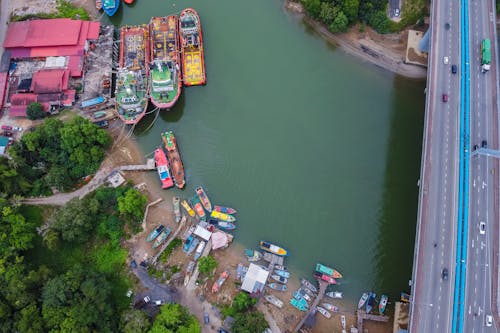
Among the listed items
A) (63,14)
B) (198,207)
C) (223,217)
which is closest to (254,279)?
(223,217)

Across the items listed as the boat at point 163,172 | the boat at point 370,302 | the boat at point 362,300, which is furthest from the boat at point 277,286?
the boat at point 163,172

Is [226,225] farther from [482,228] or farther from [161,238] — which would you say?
[482,228]

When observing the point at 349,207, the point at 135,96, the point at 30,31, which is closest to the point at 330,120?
the point at 349,207

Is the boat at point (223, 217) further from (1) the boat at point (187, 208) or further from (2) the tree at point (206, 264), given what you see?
(2) the tree at point (206, 264)

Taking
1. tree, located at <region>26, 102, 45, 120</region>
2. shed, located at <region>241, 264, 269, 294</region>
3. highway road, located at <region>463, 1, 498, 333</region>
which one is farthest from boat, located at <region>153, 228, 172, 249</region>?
highway road, located at <region>463, 1, 498, 333</region>

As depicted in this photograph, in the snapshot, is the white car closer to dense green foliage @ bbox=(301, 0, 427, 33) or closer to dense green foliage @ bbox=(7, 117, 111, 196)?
dense green foliage @ bbox=(301, 0, 427, 33)

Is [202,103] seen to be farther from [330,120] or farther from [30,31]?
[30,31]
